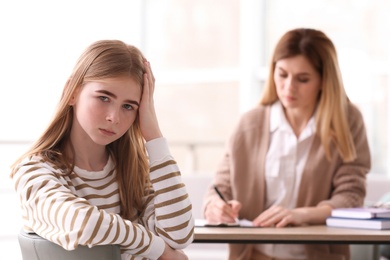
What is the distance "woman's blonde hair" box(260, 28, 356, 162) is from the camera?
311 cm

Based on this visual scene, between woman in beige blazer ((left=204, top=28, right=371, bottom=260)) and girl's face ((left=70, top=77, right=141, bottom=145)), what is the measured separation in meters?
1.13

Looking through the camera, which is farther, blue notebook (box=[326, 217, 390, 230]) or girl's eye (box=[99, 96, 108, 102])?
blue notebook (box=[326, 217, 390, 230])

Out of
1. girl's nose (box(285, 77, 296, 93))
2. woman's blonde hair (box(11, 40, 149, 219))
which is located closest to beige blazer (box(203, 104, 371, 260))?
girl's nose (box(285, 77, 296, 93))

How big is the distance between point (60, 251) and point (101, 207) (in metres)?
0.26

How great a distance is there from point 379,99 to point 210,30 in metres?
1.62

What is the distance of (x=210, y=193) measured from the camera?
307 cm

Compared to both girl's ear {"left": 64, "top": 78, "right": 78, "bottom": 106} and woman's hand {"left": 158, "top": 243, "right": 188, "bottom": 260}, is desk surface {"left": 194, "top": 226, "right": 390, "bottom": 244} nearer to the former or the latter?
woman's hand {"left": 158, "top": 243, "right": 188, "bottom": 260}

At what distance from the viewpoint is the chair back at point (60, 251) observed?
5.70 feet

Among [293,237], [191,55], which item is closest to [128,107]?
[293,237]

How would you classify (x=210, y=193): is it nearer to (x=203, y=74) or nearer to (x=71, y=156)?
(x=71, y=156)

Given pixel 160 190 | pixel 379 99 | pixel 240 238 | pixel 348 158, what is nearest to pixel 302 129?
pixel 348 158

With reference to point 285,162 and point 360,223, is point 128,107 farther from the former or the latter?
point 285,162

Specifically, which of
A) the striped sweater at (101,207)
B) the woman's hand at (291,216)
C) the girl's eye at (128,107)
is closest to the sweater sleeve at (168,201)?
the striped sweater at (101,207)

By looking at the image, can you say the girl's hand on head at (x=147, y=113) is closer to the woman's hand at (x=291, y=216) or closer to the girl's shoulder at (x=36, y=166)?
the girl's shoulder at (x=36, y=166)
